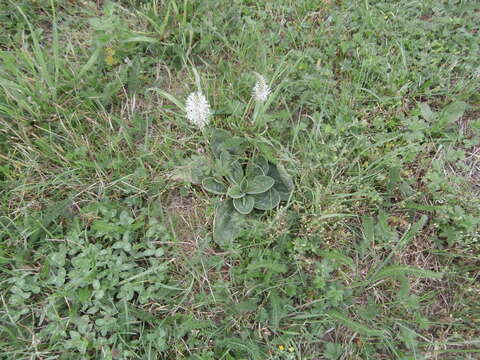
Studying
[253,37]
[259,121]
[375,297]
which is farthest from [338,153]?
[253,37]

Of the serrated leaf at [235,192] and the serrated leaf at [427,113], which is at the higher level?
the serrated leaf at [427,113]

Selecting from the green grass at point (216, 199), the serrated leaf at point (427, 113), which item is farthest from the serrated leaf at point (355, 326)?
the serrated leaf at point (427, 113)

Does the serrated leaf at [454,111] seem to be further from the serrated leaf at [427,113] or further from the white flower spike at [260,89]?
the white flower spike at [260,89]

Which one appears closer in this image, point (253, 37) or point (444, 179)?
point (444, 179)

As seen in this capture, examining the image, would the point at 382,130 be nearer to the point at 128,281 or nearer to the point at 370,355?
the point at 370,355

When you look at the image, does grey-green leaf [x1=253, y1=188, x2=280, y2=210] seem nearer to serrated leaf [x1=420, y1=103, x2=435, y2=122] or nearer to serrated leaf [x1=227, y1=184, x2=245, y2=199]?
serrated leaf [x1=227, y1=184, x2=245, y2=199]

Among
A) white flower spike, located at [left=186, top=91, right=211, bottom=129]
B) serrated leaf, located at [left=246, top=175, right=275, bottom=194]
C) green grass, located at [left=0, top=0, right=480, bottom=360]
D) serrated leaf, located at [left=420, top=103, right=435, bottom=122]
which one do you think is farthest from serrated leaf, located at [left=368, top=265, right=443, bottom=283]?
white flower spike, located at [left=186, top=91, right=211, bottom=129]
